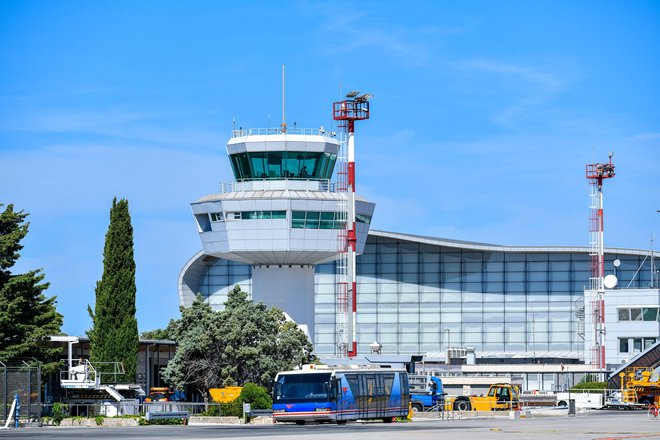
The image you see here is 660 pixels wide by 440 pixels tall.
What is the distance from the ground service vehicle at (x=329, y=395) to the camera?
177ft

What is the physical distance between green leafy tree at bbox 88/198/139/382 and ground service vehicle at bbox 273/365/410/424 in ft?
67.3

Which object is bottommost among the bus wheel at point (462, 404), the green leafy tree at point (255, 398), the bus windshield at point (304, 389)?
the bus wheel at point (462, 404)

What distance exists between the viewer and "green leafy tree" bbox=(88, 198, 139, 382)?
7338cm

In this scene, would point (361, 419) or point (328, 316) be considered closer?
point (361, 419)

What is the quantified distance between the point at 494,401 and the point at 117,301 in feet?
75.0

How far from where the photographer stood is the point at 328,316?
135 metres

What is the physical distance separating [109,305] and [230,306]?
14912 mm

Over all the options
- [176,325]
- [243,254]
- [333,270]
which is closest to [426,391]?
[176,325]

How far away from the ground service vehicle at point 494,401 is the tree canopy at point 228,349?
13.7m

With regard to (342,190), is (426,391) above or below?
below

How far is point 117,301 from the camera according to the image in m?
74.1

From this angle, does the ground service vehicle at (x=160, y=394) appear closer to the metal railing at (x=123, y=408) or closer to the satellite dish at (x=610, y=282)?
the metal railing at (x=123, y=408)

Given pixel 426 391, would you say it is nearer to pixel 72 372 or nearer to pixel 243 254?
pixel 72 372

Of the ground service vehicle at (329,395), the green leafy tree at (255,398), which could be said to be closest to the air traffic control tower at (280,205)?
the green leafy tree at (255,398)
